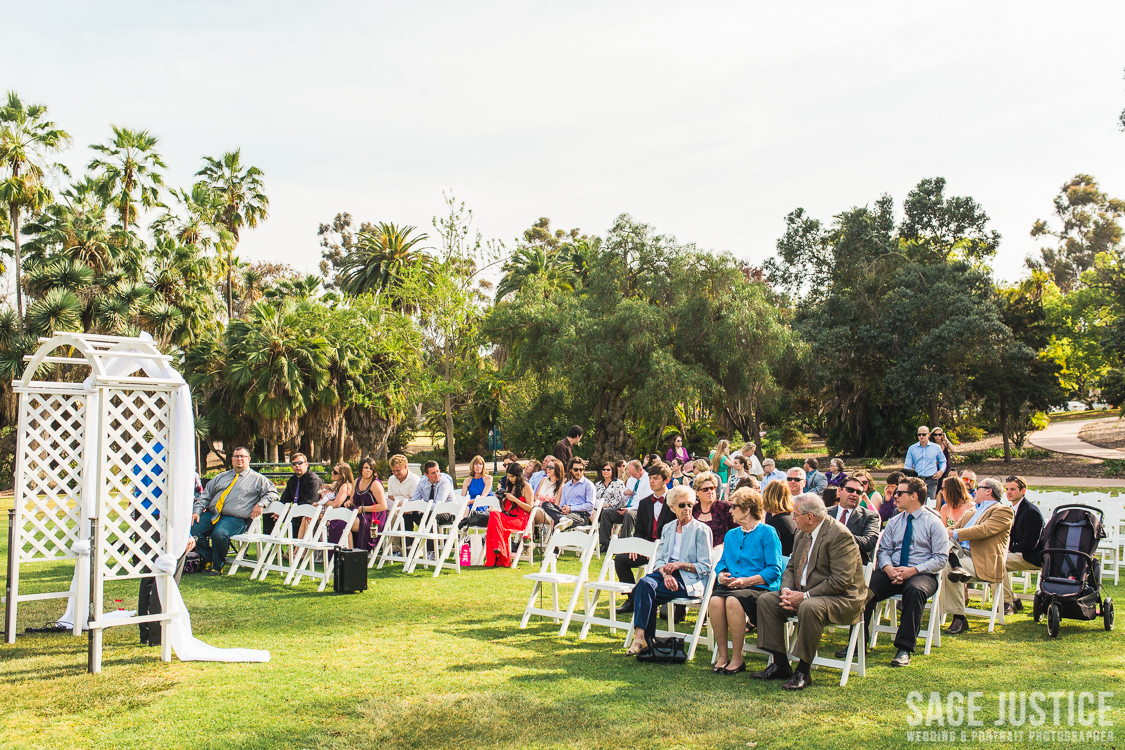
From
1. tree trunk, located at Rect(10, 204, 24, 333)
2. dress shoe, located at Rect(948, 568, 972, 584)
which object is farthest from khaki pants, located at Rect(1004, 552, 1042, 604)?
tree trunk, located at Rect(10, 204, 24, 333)

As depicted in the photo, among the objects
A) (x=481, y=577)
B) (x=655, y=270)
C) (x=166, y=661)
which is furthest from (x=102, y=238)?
(x=166, y=661)

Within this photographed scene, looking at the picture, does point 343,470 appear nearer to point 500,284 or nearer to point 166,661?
point 166,661

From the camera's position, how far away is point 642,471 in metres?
11.5

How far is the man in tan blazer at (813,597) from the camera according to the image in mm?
5598

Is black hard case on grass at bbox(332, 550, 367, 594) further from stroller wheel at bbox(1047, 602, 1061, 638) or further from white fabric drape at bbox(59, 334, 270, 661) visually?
stroller wheel at bbox(1047, 602, 1061, 638)

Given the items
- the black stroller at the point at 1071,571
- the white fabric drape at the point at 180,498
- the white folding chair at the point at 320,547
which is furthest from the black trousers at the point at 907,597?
the white folding chair at the point at 320,547

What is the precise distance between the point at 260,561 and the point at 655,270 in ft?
59.0

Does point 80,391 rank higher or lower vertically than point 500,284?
lower

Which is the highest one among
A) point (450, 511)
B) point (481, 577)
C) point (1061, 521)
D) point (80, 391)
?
point (80, 391)

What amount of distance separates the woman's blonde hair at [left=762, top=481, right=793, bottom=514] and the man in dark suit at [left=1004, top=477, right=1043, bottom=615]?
7.22 feet

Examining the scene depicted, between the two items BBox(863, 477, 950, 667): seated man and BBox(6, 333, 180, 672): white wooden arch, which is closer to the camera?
BBox(6, 333, 180, 672): white wooden arch

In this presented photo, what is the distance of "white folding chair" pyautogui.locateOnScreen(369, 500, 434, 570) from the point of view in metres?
10.8

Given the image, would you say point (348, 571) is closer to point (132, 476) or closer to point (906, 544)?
point (132, 476)

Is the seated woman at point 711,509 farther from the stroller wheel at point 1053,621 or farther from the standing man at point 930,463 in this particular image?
the standing man at point 930,463
